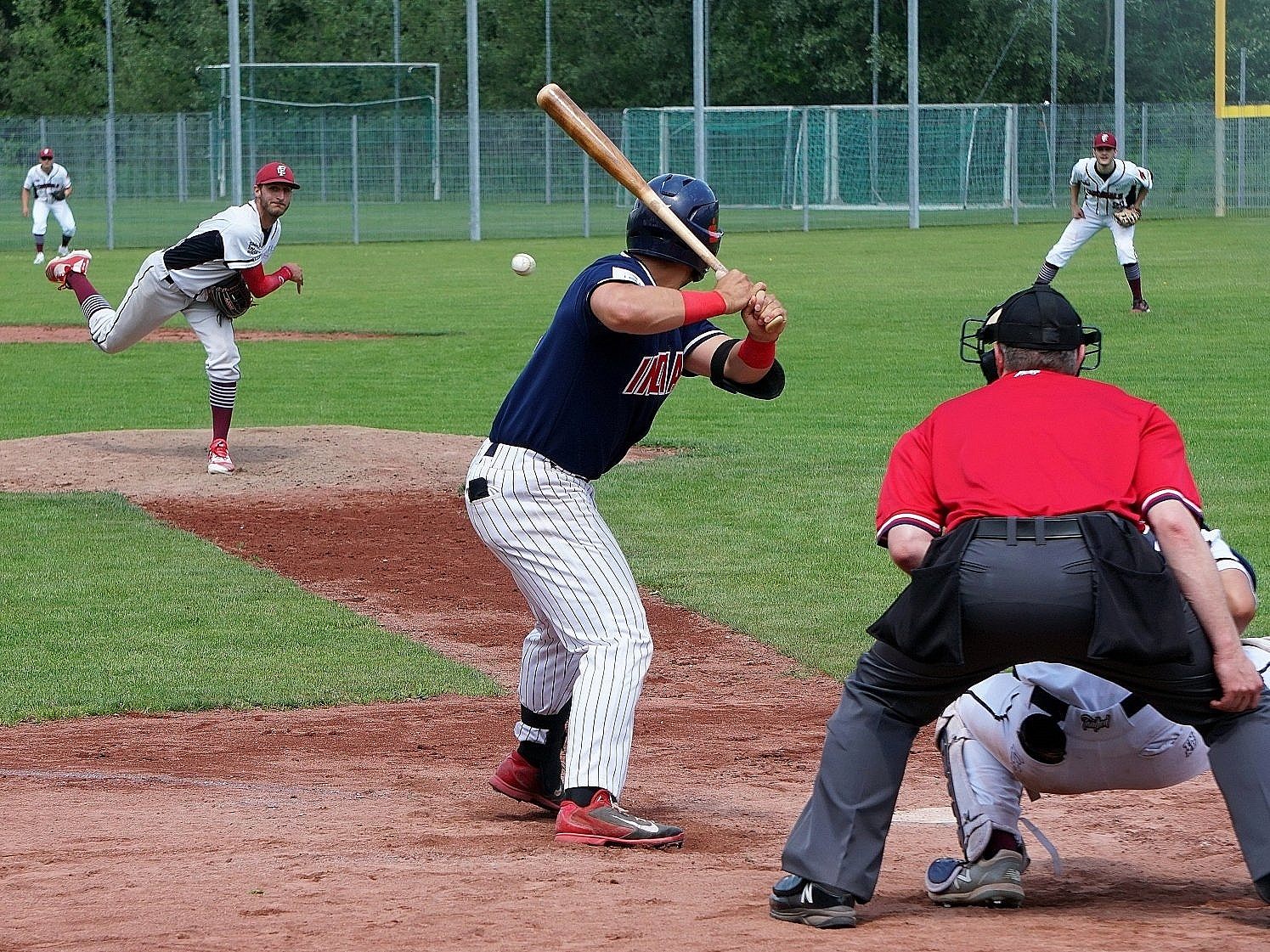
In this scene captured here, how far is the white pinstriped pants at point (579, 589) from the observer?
4840 mm


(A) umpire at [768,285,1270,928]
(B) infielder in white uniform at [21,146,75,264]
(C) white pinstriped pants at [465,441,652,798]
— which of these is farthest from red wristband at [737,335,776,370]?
(B) infielder in white uniform at [21,146,75,264]

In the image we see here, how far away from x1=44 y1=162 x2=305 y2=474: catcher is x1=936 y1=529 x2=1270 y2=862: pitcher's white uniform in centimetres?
746

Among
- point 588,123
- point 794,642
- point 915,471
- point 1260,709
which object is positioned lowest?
point 794,642

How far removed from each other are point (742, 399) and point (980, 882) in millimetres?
11133

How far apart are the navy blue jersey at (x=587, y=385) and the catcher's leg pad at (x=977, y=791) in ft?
4.04

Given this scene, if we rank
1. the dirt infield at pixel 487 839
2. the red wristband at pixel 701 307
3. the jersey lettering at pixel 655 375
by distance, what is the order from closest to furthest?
the dirt infield at pixel 487 839 → the red wristband at pixel 701 307 → the jersey lettering at pixel 655 375

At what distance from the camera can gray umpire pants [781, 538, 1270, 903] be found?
3809mm

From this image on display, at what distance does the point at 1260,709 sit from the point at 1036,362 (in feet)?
3.02

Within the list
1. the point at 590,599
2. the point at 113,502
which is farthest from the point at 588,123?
the point at 113,502

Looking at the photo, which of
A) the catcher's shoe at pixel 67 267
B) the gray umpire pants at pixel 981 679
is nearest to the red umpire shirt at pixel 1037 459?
the gray umpire pants at pixel 981 679

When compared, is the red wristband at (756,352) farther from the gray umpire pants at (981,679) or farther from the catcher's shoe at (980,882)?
the catcher's shoe at (980,882)

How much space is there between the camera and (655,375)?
495 cm

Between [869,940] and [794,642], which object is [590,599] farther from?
[794,642]

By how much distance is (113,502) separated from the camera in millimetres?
10695
